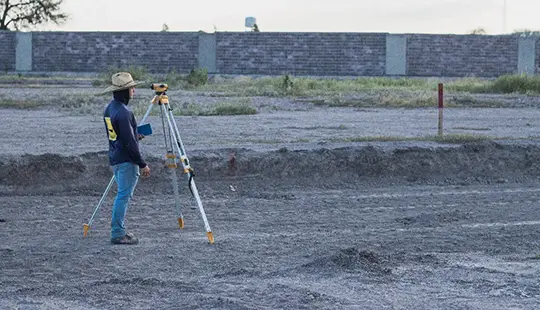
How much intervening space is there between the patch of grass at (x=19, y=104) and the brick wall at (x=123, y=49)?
22.0 meters

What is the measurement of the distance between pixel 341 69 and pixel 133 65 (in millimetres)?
10093

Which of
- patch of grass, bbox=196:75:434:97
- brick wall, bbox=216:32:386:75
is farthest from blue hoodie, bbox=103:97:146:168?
brick wall, bbox=216:32:386:75

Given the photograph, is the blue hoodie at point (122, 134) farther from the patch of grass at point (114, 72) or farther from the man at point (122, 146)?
the patch of grass at point (114, 72)

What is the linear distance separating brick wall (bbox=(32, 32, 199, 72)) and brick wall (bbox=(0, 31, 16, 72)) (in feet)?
4.16

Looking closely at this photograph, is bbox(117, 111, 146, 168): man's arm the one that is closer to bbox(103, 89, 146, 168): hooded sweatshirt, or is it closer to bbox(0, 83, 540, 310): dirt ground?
bbox(103, 89, 146, 168): hooded sweatshirt

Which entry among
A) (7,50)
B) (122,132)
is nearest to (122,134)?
(122,132)

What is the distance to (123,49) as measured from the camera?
49719 mm

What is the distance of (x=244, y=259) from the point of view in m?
9.23

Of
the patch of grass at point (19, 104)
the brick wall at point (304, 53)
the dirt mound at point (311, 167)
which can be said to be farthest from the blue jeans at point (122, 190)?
the brick wall at point (304, 53)

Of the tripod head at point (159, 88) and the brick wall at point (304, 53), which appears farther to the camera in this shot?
the brick wall at point (304, 53)

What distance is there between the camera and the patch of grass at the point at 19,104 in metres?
26.2

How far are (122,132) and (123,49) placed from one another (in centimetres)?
4076

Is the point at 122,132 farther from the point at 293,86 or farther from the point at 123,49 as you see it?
the point at 123,49

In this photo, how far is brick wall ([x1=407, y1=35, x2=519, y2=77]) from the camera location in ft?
158
